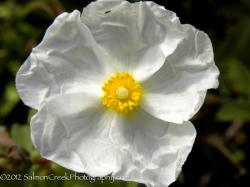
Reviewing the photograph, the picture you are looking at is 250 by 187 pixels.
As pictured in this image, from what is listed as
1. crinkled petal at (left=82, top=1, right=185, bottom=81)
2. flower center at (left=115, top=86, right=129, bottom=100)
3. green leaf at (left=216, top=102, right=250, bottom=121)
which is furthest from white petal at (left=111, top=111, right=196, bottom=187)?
green leaf at (left=216, top=102, right=250, bottom=121)

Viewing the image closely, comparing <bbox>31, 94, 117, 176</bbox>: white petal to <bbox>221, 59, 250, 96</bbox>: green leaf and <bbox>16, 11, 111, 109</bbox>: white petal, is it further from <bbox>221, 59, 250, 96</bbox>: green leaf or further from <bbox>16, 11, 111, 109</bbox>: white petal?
<bbox>221, 59, 250, 96</bbox>: green leaf

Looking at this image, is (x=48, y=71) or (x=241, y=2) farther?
(x=241, y=2)

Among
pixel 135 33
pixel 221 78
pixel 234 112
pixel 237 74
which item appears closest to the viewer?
pixel 135 33

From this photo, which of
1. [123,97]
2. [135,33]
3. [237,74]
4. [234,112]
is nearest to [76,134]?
[123,97]

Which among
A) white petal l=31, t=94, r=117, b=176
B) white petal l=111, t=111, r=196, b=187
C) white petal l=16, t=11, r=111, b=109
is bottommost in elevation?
white petal l=111, t=111, r=196, b=187

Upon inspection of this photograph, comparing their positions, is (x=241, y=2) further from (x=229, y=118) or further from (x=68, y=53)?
(x=68, y=53)

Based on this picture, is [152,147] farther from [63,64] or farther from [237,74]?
[237,74]

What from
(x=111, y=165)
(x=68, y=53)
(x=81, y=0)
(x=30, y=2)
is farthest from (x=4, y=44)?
(x=111, y=165)
